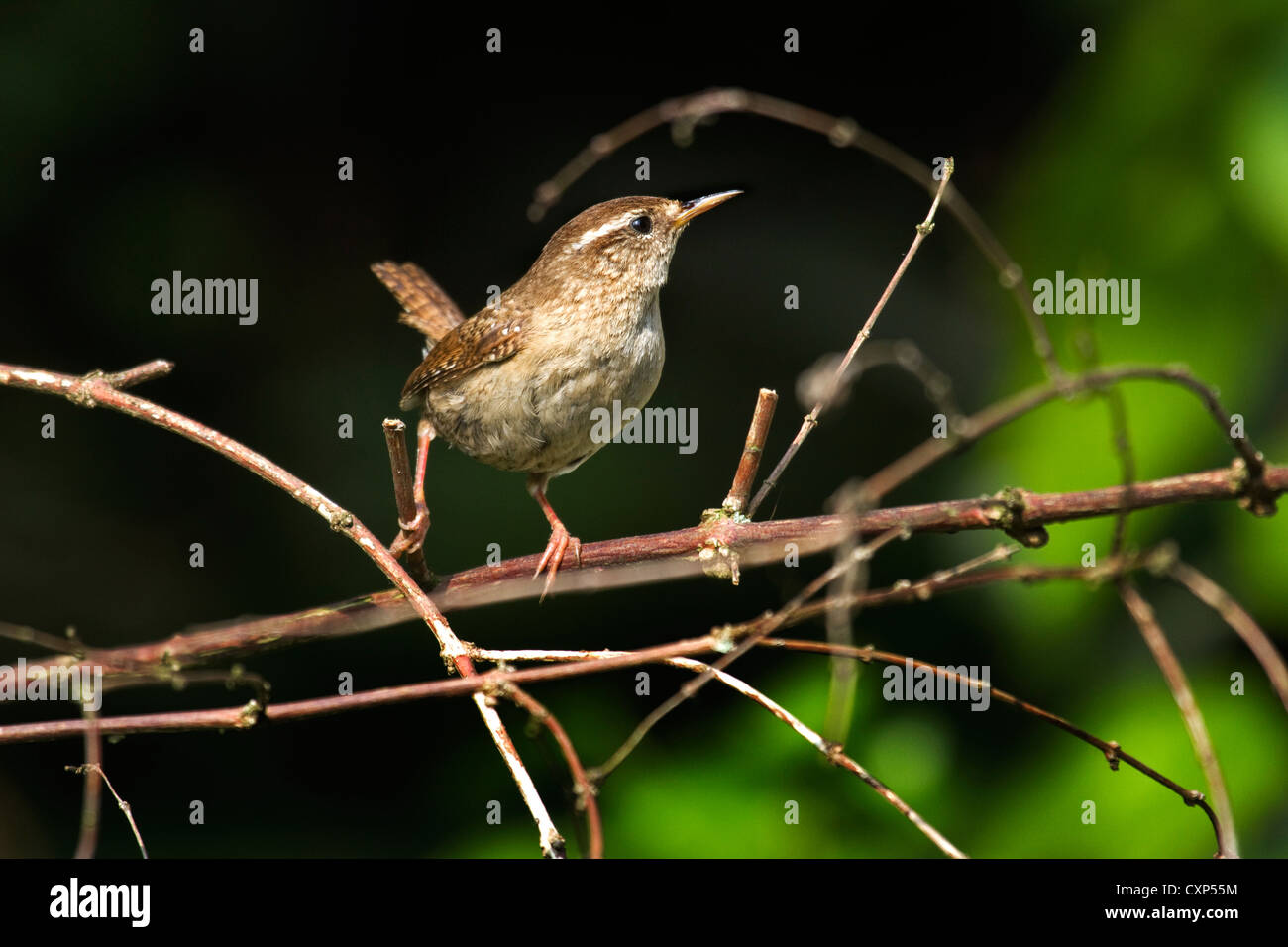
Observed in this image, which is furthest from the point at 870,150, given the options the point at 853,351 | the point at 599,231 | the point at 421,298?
the point at 421,298

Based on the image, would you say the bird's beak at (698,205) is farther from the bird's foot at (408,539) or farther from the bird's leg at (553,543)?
the bird's foot at (408,539)

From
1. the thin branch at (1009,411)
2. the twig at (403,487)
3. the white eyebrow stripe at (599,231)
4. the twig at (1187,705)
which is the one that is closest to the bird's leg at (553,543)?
the twig at (403,487)

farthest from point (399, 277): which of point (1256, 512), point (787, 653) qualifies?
point (1256, 512)

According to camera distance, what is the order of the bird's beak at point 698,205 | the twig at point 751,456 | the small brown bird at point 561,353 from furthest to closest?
the bird's beak at point 698,205
the small brown bird at point 561,353
the twig at point 751,456

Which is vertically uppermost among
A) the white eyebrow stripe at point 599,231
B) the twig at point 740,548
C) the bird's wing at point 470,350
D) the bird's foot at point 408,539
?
the white eyebrow stripe at point 599,231

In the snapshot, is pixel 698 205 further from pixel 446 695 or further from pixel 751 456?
pixel 446 695

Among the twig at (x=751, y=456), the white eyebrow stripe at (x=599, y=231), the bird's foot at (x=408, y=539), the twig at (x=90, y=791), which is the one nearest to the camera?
the twig at (x=90, y=791)

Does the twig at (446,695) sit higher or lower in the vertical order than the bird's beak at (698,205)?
lower
